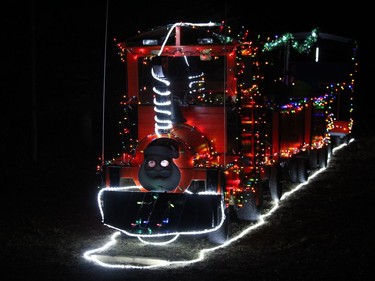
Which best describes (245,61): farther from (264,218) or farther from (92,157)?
(92,157)

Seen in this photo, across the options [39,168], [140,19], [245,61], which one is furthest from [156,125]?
[140,19]

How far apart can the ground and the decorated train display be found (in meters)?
0.61

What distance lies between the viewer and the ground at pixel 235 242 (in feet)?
24.3

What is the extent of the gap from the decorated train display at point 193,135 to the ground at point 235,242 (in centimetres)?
61

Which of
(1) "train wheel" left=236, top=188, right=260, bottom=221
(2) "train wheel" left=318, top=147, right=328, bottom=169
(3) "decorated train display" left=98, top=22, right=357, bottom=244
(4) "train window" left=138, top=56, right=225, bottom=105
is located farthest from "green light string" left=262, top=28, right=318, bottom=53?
(2) "train wheel" left=318, top=147, right=328, bottom=169

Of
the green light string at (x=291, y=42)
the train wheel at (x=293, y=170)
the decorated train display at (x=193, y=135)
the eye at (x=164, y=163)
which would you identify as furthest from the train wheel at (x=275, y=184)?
the eye at (x=164, y=163)

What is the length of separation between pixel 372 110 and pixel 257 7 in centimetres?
1114

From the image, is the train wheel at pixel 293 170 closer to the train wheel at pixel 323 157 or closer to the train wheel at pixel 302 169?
the train wheel at pixel 302 169

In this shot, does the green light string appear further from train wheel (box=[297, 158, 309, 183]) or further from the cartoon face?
the cartoon face

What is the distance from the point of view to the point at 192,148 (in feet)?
29.3

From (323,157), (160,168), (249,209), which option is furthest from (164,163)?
(323,157)

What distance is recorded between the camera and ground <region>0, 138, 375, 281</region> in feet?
24.3

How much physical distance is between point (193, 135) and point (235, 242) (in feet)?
5.38

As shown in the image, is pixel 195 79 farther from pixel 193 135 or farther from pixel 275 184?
pixel 275 184
